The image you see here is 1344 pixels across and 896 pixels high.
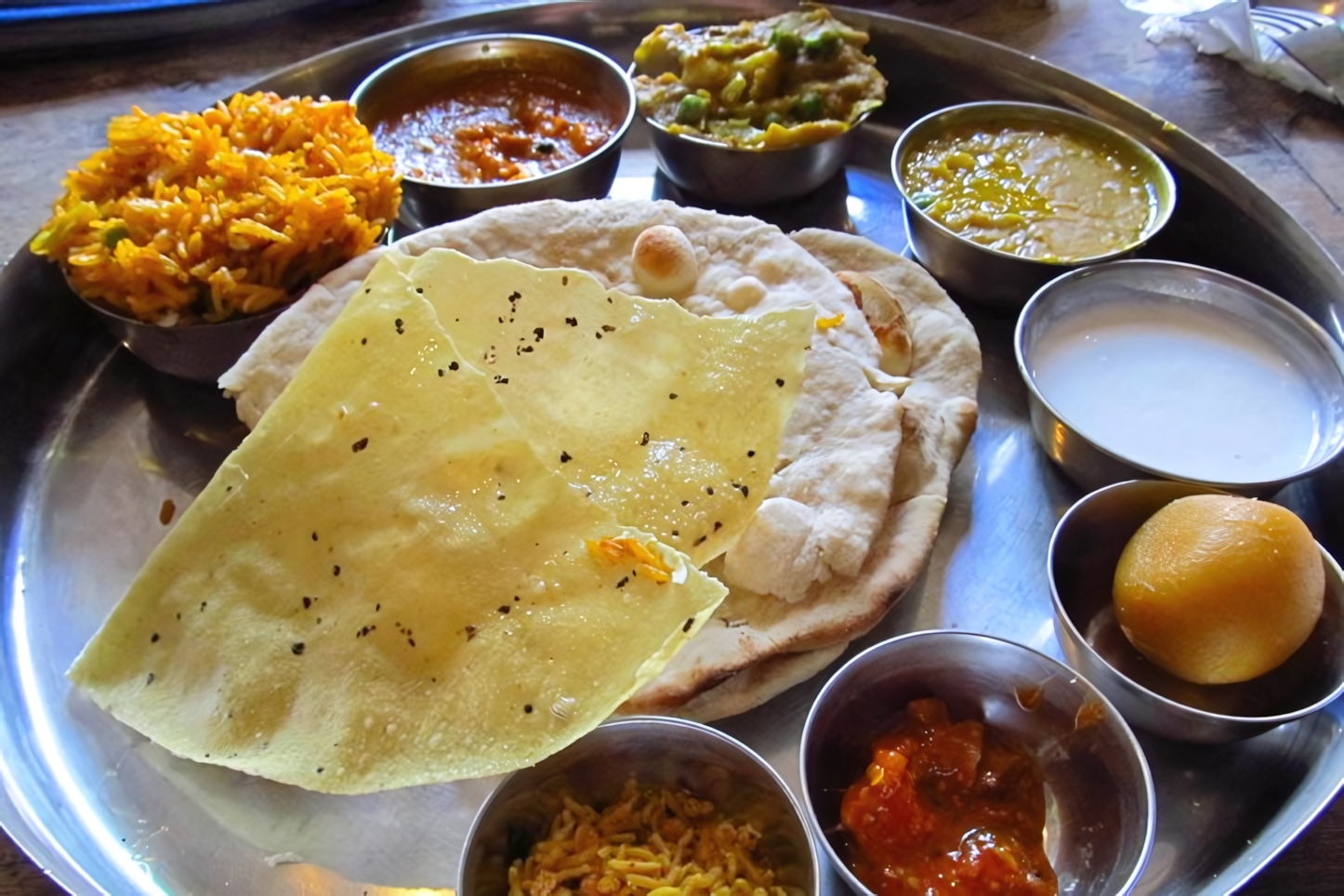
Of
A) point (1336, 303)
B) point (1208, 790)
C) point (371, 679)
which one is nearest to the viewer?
point (371, 679)

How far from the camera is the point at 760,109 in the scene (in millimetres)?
2941

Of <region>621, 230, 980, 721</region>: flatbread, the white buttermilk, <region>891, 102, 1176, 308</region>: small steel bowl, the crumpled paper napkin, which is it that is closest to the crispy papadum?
<region>621, 230, 980, 721</region>: flatbread

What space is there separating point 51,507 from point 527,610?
146cm

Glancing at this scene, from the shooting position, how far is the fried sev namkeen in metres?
1.53

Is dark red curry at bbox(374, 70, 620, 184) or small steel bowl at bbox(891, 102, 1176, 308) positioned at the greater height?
dark red curry at bbox(374, 70, 620, 184)

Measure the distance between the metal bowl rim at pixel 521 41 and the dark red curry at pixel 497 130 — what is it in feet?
0.23

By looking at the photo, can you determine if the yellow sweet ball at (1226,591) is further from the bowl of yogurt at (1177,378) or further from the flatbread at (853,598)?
the flatbread at (853,598)

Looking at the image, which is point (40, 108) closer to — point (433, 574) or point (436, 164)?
point (436, 164)

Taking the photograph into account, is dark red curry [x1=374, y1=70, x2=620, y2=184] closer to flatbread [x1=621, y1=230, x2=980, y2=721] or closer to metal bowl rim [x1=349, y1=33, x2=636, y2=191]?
metal bowl rim [x1=349, y1=33, x2=636, y2=191]

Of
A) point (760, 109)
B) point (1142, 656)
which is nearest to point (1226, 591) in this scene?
point (1142, 656)

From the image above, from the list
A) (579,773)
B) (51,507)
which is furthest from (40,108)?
(579,773)

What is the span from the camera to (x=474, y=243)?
8.09ft

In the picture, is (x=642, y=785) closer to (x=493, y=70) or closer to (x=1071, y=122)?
(x=1071, y=122)

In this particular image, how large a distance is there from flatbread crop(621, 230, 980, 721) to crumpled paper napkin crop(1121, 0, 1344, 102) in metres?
2.09
